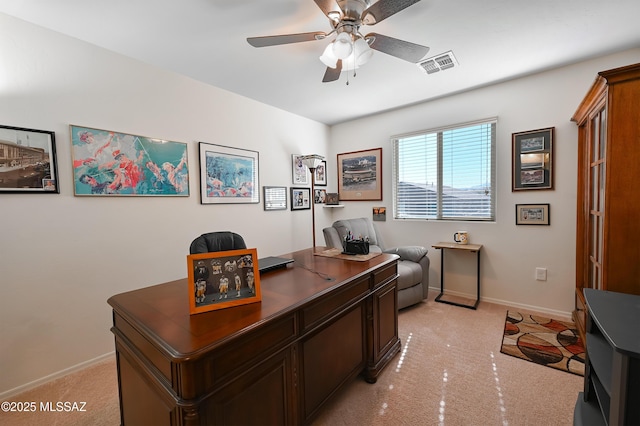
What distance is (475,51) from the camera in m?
2.40

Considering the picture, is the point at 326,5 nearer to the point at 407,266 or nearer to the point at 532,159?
the point at 407,266

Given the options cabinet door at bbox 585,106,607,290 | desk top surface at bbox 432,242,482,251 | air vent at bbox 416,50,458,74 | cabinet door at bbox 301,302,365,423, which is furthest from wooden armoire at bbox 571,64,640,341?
cabinet door at bbox 301,302,365,423

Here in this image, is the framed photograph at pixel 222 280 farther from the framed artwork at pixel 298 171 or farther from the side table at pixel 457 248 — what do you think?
the framed artwork at pixel 298 171

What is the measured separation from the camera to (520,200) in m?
3.06

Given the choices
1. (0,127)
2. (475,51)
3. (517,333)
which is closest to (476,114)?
(475,51)

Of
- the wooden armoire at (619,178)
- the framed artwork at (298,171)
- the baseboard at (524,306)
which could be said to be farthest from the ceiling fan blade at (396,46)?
the baseboard at (524,306)

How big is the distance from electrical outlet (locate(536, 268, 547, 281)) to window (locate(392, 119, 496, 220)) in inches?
29.3

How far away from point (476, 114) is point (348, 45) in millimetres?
2411

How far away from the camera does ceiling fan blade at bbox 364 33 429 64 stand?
1732 millimetres

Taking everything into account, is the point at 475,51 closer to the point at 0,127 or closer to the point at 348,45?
the point at 348,45

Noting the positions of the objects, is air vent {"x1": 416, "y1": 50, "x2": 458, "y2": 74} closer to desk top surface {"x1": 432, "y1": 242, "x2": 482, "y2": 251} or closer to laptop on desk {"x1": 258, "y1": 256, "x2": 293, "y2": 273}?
desk top surface {"x1": 432, "y1": 242, "x2": 482, "y2": 251}

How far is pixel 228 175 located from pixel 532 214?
3.53m

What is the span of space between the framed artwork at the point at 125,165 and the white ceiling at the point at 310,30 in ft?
2.49

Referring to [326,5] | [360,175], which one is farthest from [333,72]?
[360,175]
